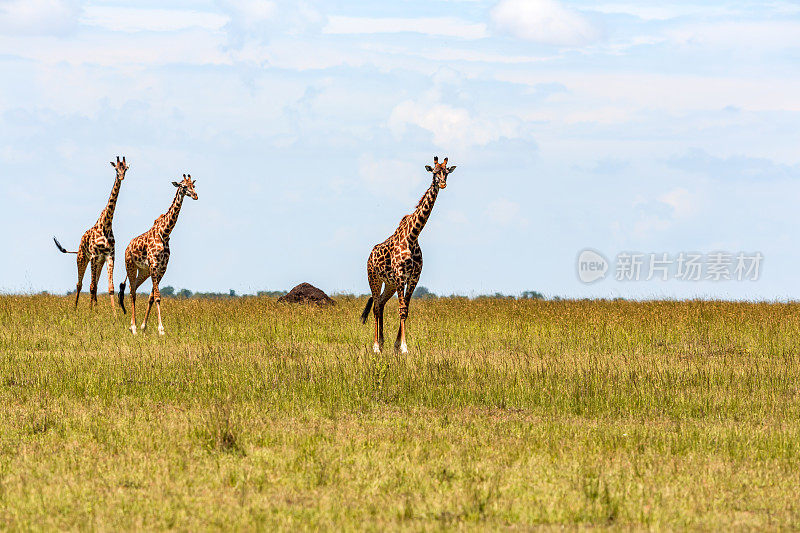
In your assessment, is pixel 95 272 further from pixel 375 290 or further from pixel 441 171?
pixel 441 171

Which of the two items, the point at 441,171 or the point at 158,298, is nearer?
the point at 441,171

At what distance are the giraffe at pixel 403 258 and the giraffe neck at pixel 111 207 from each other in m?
9.58

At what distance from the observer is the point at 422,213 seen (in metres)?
15.8

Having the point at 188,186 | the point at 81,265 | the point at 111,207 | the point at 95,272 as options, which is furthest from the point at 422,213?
the point at 81,265

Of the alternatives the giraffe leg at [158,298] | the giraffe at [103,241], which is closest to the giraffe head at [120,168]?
the giraffe at [103,241]

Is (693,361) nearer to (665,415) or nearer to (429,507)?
(665,415)

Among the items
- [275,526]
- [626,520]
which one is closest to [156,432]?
[275,526]

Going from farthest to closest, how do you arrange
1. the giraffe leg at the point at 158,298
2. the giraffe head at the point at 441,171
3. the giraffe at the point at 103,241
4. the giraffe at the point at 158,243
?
1. the giraffe at the point at 103,241
2. the giraffe at the point at 158,243
3. the giraffe leg at the point at 158,298
4. the giraffe head at the point at 441,171

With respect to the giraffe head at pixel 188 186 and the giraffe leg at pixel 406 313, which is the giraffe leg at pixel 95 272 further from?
the giraffe leg at pixel 406 313

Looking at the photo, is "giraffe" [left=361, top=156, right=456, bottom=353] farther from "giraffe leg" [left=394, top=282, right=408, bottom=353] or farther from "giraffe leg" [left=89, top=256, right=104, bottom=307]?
"giraffe leg" [left=89, top=256, right=104, bottom=307]

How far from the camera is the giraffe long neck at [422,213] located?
15672 mm

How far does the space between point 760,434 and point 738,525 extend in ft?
11.2

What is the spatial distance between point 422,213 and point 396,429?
21.3 feet

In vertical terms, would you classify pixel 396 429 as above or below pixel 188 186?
below
